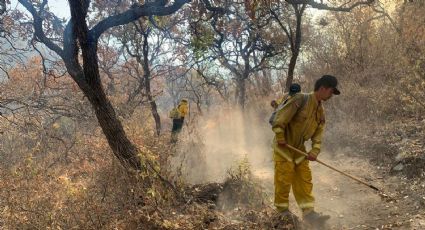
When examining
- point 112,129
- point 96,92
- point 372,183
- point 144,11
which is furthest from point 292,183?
point 144,11

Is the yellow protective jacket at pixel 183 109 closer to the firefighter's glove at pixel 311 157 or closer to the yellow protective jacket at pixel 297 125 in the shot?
the yellow protective jacket at pixel 297 125

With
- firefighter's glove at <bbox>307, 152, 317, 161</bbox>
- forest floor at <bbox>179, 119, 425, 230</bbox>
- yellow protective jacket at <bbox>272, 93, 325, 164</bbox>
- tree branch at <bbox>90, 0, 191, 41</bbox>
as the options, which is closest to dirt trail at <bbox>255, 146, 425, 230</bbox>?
forest floor at <bbox>179, 119, 425, 230</bbox>

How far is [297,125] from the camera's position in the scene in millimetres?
5289

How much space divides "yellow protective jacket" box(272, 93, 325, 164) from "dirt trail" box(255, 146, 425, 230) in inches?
42.8

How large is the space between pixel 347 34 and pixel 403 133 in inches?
237

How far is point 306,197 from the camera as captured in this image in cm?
530

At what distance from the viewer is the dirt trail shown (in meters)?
5.21

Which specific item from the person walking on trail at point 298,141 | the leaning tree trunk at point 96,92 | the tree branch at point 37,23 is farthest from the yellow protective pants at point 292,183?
the tree branch at point 37,23

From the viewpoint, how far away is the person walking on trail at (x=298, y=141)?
5.16 m

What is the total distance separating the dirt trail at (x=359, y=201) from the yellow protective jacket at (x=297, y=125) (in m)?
1.09

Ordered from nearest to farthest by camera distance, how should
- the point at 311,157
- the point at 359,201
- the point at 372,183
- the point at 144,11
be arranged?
the point at 311,157 → the point at 359,201 → the point at 144,11 → the point at 372,183

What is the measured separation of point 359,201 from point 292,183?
1.46 m

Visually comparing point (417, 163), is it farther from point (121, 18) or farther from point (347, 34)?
point (347, 34)

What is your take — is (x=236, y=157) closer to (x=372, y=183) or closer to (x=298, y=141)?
(x=372, y=183)
